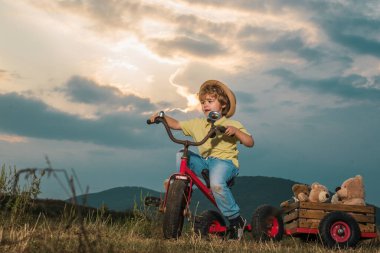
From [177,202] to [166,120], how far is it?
4.31 feet

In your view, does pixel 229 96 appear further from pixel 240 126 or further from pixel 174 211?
pixel 174 211

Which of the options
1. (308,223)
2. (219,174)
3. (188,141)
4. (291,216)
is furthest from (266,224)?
(188,141)

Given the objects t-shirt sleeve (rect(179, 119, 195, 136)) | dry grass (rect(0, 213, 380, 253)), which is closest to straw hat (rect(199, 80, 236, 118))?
t-shirt sleeve (rect(179, 119, 195, 136))

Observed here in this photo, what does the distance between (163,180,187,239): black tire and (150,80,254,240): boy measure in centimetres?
61

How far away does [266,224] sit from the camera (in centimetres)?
809

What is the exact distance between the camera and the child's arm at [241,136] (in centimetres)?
702

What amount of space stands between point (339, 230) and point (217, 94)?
2.60 meters

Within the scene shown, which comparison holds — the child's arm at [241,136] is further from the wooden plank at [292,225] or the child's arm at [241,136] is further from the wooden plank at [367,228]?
the wooden plank at [367,228]

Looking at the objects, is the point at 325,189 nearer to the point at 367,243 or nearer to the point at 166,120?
the point at 367,243

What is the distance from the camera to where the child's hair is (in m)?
7.88

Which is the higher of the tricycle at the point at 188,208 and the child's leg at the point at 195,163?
the child's leg at the point at 195,163

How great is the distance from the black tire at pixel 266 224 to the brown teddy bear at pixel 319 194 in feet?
3.34

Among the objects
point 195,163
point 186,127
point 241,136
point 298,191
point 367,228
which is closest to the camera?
point 241,136

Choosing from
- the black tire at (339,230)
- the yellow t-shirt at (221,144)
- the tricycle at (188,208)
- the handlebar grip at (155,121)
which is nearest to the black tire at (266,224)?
the tricycle at (188,208)
